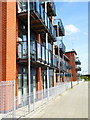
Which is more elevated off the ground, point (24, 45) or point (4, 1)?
point (4, 1)

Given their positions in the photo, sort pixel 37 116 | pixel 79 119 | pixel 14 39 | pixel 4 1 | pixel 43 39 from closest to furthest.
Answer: pixel 79 119
pixel 37 116
pixel 4 1
pixel 14 39
pixel 43 39

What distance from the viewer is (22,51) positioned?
11547 mm

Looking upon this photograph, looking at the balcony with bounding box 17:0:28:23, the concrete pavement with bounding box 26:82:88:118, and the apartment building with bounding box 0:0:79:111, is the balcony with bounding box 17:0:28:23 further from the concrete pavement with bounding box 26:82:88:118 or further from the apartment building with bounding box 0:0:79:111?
the concrete pavement with bounding box 26:82:88:118

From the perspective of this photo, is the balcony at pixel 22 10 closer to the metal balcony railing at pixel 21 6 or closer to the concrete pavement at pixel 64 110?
the metal balcony railing at pixel 21 6

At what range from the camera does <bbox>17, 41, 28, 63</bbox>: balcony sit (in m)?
11.3

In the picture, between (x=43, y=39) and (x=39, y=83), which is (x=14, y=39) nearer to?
(x=39, y=83)

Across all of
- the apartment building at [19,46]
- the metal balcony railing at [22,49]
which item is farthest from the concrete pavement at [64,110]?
the metal balcony railing at [22,49]

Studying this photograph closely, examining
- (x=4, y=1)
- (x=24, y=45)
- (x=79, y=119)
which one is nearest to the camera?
(x=79, y=119)

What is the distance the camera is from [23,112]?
9.38 metres

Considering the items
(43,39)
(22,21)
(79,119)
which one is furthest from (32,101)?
(43,39)

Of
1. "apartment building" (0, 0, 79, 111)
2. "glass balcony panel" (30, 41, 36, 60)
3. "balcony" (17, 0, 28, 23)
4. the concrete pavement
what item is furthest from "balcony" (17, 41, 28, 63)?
the concrete pavement

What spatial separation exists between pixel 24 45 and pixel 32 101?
3289 mm

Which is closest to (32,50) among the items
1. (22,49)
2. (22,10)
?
(22,49)

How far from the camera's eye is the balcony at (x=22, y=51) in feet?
37.2
